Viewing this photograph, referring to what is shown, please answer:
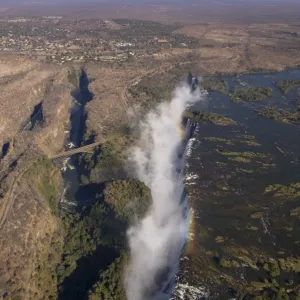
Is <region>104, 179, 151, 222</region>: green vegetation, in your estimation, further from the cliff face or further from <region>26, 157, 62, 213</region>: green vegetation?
<region>26, 157, 62, 213</region>: green vegetation

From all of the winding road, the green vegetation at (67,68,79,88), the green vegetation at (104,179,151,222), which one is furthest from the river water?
the green vegetation at (67,68,79,88)

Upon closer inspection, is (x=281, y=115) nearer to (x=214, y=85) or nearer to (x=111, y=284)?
(x=214, y=85)

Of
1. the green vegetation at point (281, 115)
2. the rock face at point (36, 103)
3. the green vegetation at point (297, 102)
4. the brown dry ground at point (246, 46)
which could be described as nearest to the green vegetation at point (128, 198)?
the rock face at point (36, 103)

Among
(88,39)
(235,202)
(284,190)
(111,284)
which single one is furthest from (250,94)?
(88,39)

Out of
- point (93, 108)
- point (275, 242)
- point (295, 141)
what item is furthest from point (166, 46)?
point (275, 242)

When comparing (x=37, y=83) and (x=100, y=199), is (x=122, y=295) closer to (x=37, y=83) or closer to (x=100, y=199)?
(x=100, y=199)

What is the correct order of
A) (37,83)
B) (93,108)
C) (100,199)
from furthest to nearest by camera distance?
1. (37,83)
2. (93,108)
3. (100,199)
